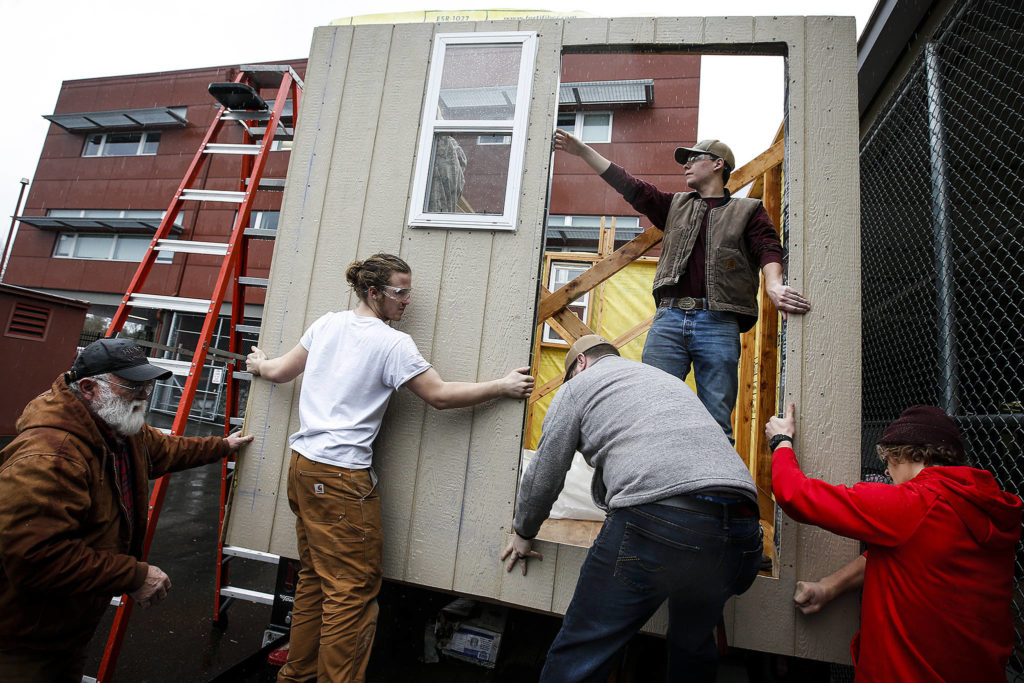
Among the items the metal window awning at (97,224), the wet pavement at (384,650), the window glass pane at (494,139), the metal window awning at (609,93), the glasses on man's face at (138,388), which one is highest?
the metal window awning at (609,93)

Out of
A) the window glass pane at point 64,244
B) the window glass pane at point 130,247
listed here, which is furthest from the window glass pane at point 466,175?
the window glass pane at point 64,244

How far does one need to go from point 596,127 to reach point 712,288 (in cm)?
1160

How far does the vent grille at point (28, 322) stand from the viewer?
648 cm

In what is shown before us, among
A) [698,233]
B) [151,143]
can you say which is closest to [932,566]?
[698,233]

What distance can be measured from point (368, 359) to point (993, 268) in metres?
4.41

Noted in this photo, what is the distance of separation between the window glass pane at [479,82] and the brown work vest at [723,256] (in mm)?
1112

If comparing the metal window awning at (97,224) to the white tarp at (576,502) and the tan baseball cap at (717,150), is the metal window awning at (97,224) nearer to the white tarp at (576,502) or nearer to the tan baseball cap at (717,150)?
the white tarp at (576,502)

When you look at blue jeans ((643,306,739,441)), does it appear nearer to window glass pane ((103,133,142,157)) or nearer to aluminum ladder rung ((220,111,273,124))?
aluminum ladder rung ((220,111,273,124))

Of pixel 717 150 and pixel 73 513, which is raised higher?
pixel 717 150

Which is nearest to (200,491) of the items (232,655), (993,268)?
(232,655)

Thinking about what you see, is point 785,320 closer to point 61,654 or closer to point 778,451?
point 778,451

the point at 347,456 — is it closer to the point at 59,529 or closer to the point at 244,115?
the point at 59,529

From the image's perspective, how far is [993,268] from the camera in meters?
3.77

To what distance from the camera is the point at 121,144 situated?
1691cm
